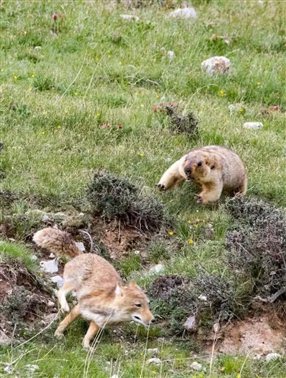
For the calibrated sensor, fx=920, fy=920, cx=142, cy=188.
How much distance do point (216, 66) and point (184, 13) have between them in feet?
7.65

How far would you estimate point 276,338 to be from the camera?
24.6ft

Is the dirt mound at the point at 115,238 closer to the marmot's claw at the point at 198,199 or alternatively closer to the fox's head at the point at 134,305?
the marmot's claw at the point at 198,199

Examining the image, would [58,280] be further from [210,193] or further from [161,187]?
[210,193]

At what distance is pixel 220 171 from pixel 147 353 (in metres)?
3.79

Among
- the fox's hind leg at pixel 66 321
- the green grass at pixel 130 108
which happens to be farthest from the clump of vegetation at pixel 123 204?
the fox's hind leg at pixel 66 321

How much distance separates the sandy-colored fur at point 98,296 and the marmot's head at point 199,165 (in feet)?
8.79

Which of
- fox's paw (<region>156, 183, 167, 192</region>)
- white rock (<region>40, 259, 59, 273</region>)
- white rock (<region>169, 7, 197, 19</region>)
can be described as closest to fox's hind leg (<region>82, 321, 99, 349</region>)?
white rock (<region>40, 259, 59, 273</region>)

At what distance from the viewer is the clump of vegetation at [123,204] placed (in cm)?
932

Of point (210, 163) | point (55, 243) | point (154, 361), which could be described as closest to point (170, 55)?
point (210, 163)

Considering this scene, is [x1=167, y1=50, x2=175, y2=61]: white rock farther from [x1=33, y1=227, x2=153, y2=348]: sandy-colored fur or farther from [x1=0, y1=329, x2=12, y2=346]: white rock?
[x1=0, y1=329, x2=12, y2=346]: white rock

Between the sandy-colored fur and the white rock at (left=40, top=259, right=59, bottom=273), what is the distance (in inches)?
23.4

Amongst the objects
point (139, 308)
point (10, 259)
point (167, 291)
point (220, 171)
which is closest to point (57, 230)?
point (10, 259)

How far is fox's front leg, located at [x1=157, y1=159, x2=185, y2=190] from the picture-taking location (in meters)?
10.2

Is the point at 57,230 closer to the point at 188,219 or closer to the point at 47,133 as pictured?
the point at 188,219
